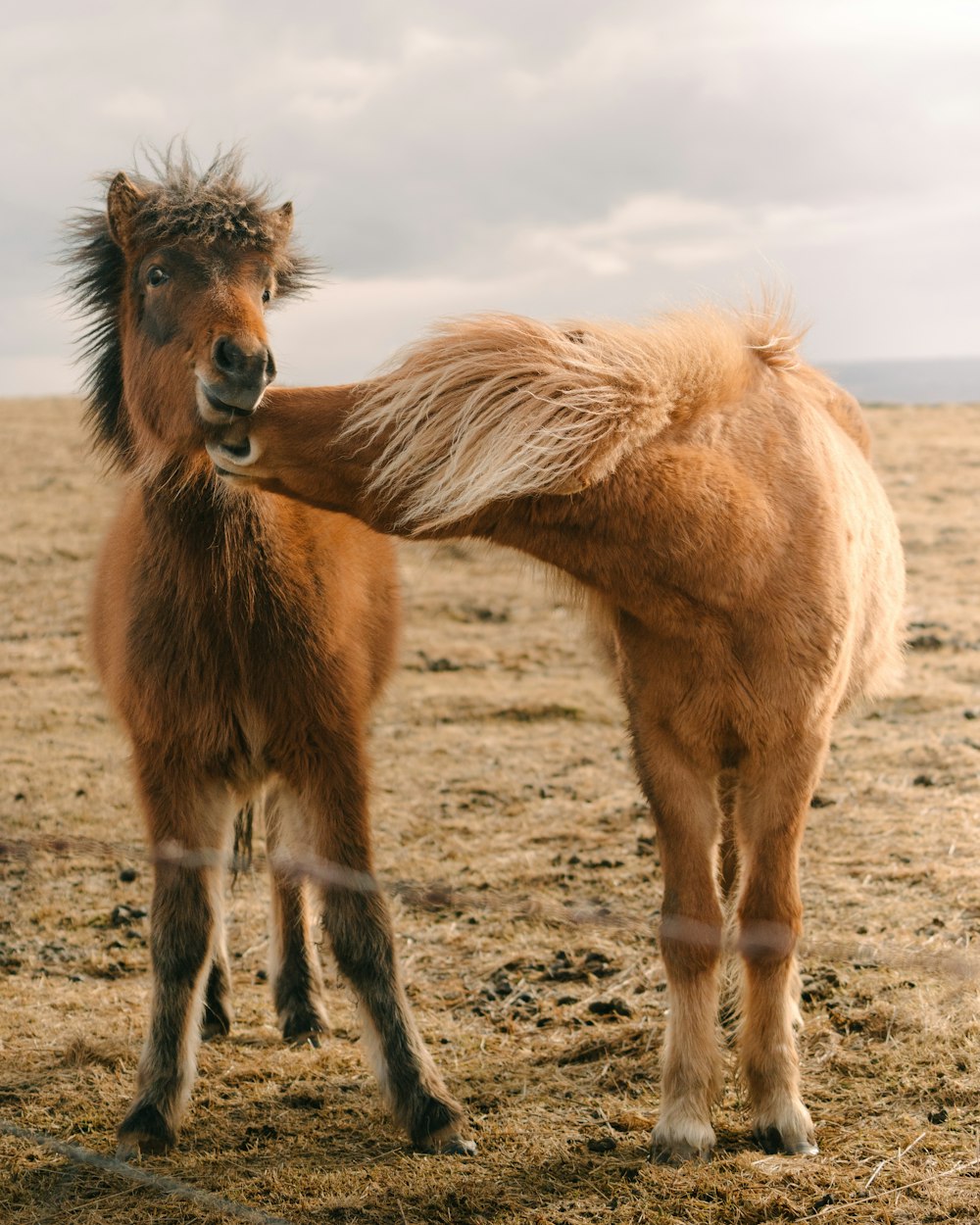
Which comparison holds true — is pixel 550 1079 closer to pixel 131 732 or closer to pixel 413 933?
pixel 413 933

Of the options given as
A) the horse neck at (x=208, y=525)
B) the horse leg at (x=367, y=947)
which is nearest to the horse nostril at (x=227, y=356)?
the horse neck at (x=208, y=525)

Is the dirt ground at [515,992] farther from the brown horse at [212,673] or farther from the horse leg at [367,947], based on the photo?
the brown horse at [212,673]

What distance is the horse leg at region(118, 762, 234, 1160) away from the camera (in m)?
3.51

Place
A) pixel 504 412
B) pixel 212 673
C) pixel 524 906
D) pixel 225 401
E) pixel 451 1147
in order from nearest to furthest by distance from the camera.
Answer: pixel 524 906, pixel 504 412, pixel 225 401, pixel 451 1147, pixel 212 673

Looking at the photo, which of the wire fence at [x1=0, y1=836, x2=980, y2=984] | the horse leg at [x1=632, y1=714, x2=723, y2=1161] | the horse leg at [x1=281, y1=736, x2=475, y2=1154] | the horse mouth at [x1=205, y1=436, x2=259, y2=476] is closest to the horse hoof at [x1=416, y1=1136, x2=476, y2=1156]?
the horse leg at [x1=281, y1=736, x2=475, y2=1154]

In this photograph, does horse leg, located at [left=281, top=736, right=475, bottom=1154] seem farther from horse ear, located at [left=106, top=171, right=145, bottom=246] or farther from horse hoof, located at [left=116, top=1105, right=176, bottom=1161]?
horse ear, located at [left=106, top=171, right=145, bottom=246]

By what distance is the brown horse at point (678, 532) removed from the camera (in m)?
2.83

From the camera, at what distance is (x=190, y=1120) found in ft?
11.6

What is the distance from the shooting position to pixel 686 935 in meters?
3.19

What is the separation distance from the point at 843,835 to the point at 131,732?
3.39 metres

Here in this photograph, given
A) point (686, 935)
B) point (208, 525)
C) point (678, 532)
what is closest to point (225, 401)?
point (208, 525)

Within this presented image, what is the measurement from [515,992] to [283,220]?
9.09 feet

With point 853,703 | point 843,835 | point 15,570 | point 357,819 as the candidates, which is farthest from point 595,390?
point 15,570

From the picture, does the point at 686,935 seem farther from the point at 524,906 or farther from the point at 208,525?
the point at 208,525
